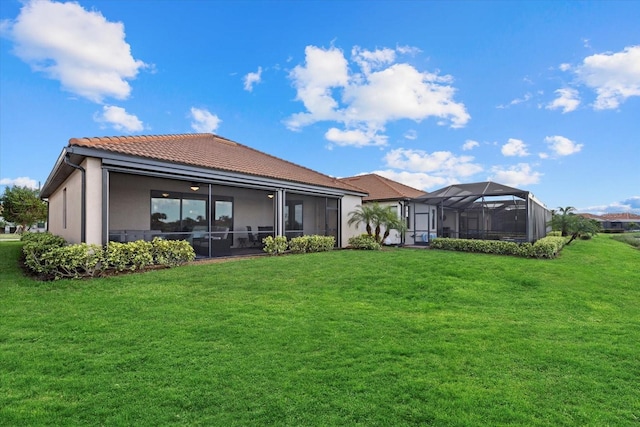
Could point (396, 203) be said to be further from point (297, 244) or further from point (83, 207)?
point (83, 207)

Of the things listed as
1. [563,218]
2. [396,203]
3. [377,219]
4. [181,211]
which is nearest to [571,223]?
[563,218]

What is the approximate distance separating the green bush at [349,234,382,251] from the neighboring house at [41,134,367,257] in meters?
0.64

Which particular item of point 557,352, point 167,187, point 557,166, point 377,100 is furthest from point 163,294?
point 557,166

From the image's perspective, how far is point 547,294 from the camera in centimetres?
773

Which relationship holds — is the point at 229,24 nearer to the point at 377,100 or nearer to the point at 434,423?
the point at 377,100

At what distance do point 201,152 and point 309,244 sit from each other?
5.85m

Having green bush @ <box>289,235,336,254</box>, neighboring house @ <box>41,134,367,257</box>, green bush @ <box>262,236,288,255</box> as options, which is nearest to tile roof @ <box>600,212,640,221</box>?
neighboring house @ <box>41,134,367,257</box>

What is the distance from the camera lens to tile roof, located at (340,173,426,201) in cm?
2079

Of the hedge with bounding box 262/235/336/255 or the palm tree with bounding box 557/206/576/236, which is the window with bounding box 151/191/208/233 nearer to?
the hedge with bounding box 262/235/336/255

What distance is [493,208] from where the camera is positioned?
19547 mm

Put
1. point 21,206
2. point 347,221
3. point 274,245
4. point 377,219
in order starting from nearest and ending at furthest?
point 274,245 → point 377,219 → point 347,221 → point 21,206

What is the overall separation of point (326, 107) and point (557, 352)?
17578 mm

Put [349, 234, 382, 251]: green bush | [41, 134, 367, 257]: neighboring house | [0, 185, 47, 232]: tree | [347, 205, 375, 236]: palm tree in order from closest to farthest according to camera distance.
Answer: [41, 134, 367, 257]: neighboring house → [349, 234, 382, 251]: green bush → [347, 205, 375, 236]: palm tree → [0, 185, 47, 232]: tree

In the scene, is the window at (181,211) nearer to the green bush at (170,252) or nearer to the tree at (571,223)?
the green bush at (170,252)
